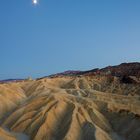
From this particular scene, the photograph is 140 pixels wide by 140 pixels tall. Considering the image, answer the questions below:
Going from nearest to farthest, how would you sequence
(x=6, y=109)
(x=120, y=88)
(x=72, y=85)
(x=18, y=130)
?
(x=18, y=130), (x=6, y=109), (x=120, y=88), (x=72, y=85)

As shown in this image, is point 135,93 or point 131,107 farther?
point 135,93

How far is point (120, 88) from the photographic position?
73.5 meters

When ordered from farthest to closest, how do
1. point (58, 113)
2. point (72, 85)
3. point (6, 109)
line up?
point (72, 85) → point (6, 109) → point (58, 113)

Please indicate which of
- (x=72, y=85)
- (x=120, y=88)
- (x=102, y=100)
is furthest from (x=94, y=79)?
(x=102, y=100)

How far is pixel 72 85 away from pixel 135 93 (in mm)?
16706

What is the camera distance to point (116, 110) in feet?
182

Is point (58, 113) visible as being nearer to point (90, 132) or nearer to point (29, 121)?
point (29, 121)

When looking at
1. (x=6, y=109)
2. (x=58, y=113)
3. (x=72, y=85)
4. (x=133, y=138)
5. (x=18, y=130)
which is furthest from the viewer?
(x=72, y=85)

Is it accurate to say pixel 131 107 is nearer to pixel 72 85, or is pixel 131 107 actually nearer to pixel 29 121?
pixel 29 121

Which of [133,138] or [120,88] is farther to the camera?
[120,88]

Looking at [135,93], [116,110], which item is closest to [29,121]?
[116,110]

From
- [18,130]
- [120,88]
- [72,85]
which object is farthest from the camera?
[72,85]

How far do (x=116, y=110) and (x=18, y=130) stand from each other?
1298cm

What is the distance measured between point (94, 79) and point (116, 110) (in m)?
29.2
